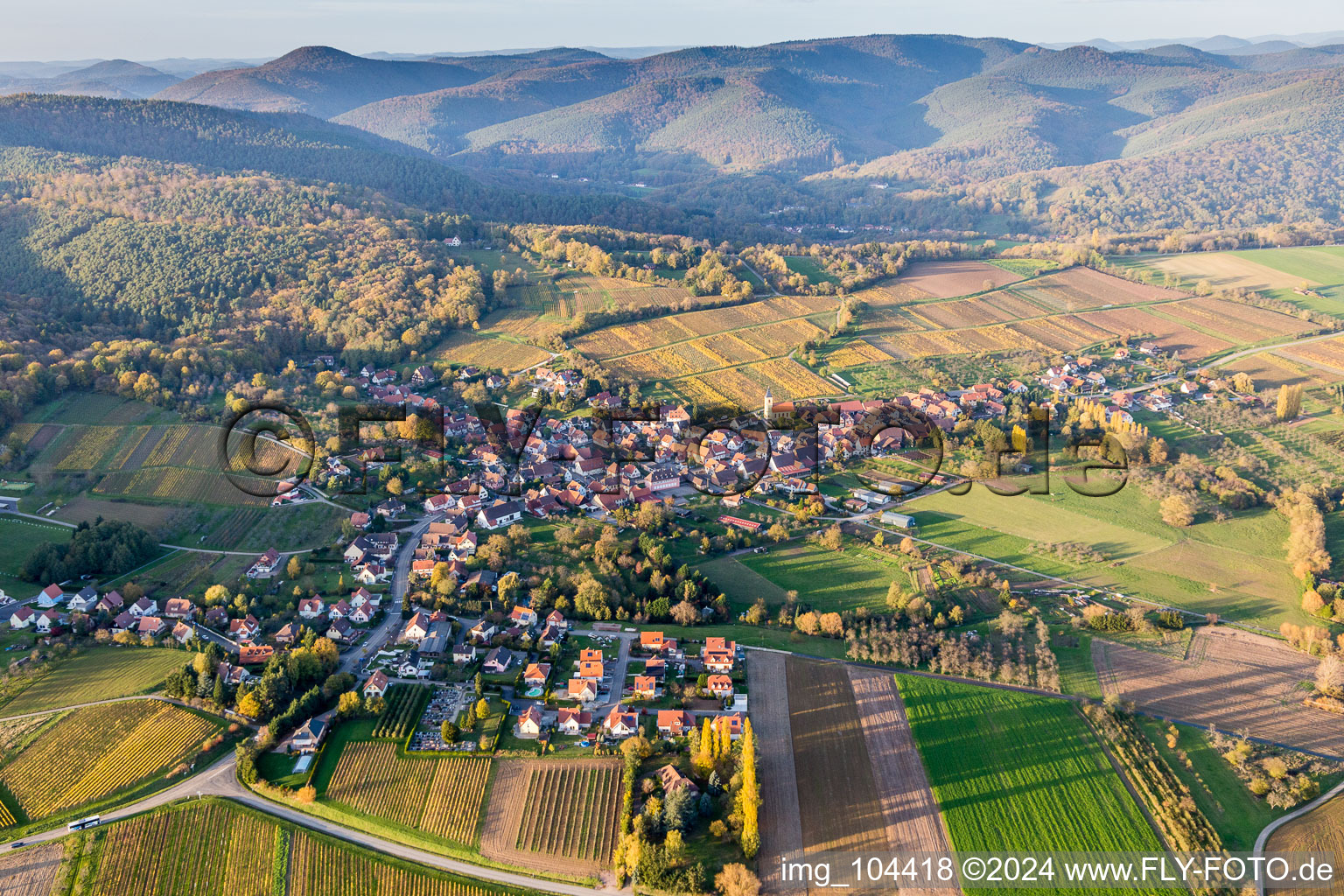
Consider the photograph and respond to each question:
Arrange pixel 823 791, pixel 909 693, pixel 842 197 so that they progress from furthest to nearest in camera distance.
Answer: pixel 842 197 < pixel 909 693 < pixel 823 791

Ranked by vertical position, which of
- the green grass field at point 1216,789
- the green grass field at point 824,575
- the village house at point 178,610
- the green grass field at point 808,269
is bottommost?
the green grass field at point 1216,789

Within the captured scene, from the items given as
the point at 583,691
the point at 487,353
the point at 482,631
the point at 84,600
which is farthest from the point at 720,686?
the point at 487,353

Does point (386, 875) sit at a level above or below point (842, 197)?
below

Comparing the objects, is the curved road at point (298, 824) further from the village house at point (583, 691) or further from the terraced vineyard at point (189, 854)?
the village house at point (583, 691)

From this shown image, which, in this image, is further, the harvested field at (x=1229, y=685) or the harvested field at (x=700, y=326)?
the harvested field at (x=700, y=326)

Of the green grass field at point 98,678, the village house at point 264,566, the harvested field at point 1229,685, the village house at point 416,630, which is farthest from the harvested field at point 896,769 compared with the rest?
the village house at point 264,566

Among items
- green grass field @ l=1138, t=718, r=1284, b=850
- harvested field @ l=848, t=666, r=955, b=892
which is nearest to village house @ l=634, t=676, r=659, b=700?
harvested field @ l=848, t=666, r=955, b=892

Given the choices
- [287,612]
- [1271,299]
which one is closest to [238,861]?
[287,612]

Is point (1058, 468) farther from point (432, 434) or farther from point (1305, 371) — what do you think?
point (432, 434)
